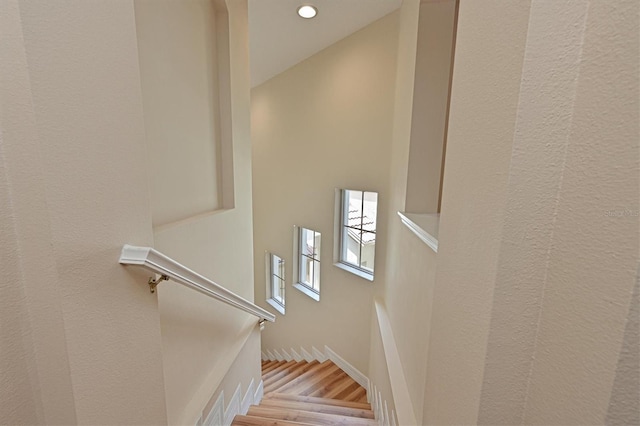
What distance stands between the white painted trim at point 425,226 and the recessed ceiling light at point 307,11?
2105 millimetres

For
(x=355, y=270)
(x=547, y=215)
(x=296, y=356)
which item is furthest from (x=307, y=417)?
(x=296, y=356)

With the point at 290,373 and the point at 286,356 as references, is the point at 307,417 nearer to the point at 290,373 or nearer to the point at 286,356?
the point at 290,373

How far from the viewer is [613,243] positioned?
42 centimetres

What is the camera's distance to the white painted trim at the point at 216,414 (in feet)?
5.54

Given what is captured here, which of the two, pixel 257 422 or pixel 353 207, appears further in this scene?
pixel 353 207

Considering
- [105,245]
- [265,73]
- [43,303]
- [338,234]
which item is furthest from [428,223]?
[265,73]

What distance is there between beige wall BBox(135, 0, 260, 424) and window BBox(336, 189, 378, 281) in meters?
1.60

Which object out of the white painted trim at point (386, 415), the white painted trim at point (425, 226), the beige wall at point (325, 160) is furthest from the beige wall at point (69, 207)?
the beige wall at point (325, 160)

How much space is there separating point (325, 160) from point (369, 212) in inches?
34.6

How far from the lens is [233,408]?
2072mm

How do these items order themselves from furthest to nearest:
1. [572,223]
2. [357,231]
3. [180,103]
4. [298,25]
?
1. [357,231]
2. [298,25]
3. [180,103]
4. [572,223]

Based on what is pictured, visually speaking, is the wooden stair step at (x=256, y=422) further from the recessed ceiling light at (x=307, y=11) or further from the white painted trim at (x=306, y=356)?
the recessed ceiling light at (x=307, y=11)

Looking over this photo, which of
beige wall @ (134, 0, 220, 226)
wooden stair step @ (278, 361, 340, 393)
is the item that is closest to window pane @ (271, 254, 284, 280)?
wooden stair step @ (278, 361, 340, 393)

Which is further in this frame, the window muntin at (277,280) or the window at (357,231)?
the window muntin at (277,280)
